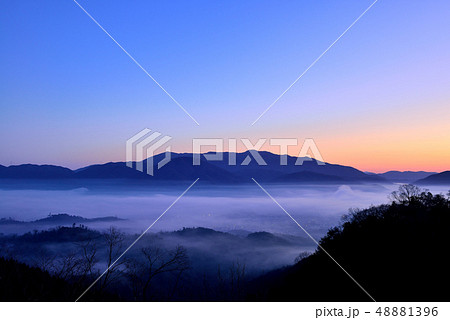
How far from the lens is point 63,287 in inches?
795

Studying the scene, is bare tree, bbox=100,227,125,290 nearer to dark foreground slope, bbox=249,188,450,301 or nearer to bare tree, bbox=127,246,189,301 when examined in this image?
bare tree, bbox=127,246,189,301

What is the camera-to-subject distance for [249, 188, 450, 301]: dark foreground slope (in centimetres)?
2667

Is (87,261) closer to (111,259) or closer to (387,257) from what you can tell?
(111,259)

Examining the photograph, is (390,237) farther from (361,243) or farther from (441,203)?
(441,203)

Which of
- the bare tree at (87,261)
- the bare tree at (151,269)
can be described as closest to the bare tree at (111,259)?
the bare tree at (87,261)

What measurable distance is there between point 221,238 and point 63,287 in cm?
11952

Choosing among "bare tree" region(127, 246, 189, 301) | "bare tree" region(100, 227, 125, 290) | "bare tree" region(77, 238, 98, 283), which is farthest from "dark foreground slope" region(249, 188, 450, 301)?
"bare tree" region(77, 238, 98, 283)

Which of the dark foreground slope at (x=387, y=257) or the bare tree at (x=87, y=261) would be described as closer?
the bare tree at (x=87, y=261)

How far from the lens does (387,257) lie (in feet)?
114

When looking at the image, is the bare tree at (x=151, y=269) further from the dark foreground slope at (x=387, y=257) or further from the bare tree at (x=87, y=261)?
the dark foreground slope at (x=387, y=257)

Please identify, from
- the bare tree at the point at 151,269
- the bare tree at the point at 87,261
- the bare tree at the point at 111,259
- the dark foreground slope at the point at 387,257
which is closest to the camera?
the bare tree at the point at 87,261

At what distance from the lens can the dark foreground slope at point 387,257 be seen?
26.7 m

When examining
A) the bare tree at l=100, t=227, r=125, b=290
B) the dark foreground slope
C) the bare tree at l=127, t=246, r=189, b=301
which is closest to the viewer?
the bare tree at l=100, t=227, r=125, b=290
